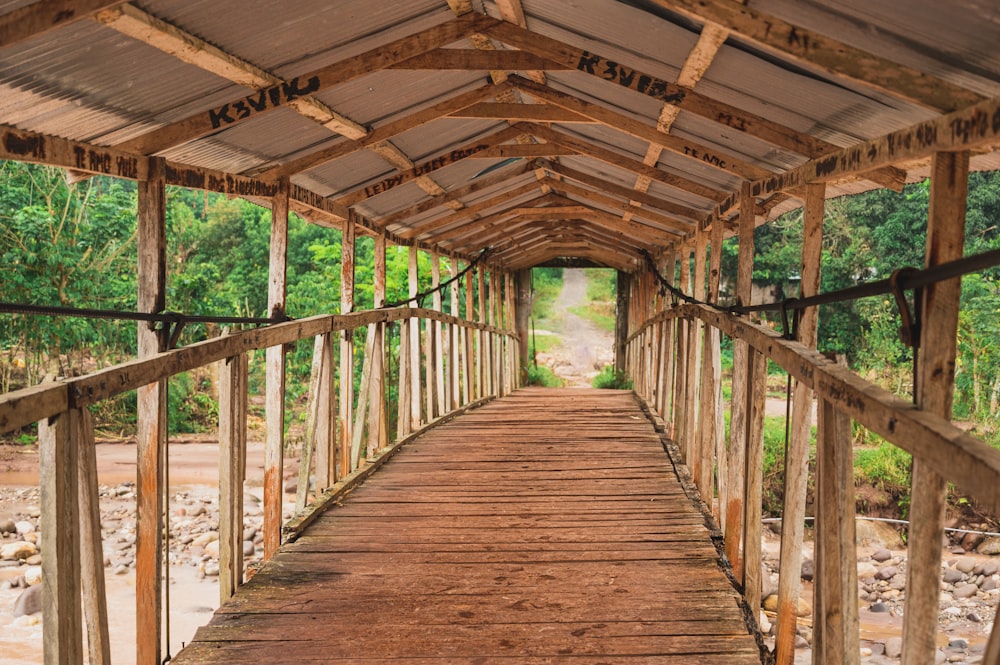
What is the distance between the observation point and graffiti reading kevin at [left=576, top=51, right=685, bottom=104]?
364 centimetres

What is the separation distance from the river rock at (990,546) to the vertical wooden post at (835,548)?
12345 millimetres

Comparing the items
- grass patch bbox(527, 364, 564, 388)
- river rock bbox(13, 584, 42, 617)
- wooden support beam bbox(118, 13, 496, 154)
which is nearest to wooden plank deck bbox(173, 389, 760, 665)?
wooden support beam bbox(118, 13, 496, 154)

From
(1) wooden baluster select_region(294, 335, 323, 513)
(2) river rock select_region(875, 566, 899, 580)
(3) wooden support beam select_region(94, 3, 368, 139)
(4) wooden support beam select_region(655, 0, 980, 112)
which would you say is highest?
(3) wooden support beam select_region(94, 3, 368, 139)

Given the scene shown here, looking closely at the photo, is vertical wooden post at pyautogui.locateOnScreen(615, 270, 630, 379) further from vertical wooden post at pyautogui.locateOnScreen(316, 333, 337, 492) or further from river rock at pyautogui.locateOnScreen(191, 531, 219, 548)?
vertical wooden post at pyautogui.locateOnScreen(316, 333, 337, 492)

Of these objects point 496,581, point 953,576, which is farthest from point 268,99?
point 953,576

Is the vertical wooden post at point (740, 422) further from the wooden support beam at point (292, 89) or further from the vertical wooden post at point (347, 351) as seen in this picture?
the vertical wooden post at point (347, 351)

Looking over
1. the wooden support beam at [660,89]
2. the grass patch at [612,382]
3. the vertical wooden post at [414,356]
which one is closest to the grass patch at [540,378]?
the grass patch at [612,382]

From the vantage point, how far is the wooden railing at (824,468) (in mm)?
1418

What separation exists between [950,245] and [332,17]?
2.33m

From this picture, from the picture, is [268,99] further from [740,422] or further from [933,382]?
[933,382]

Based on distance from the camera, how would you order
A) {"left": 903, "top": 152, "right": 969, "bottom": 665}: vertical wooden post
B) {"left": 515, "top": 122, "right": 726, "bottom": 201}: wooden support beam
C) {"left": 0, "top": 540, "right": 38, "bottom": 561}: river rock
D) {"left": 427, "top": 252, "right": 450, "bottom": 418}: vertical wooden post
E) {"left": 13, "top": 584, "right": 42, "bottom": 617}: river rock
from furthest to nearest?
1. {"left": 0, "top": 540, "right": 38, "bottom": 561}: river rock
2. {"left": 13, "top": 584, "right": 42, "bottom": 617}: river rock
3. {"left": 427, "top": 252, "right": 450, "bottom": 418}: vertical wooden post
4. {"left": 515, "top": 122, "right": 726, "bottom": 201}: wooden support beam
5. {"left": 903, "top": 152, "right": 969, "bottom": 665}: vertical wooden post

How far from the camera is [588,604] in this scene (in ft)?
9.47

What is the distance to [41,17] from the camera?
2143 mm

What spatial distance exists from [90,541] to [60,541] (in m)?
0.19
